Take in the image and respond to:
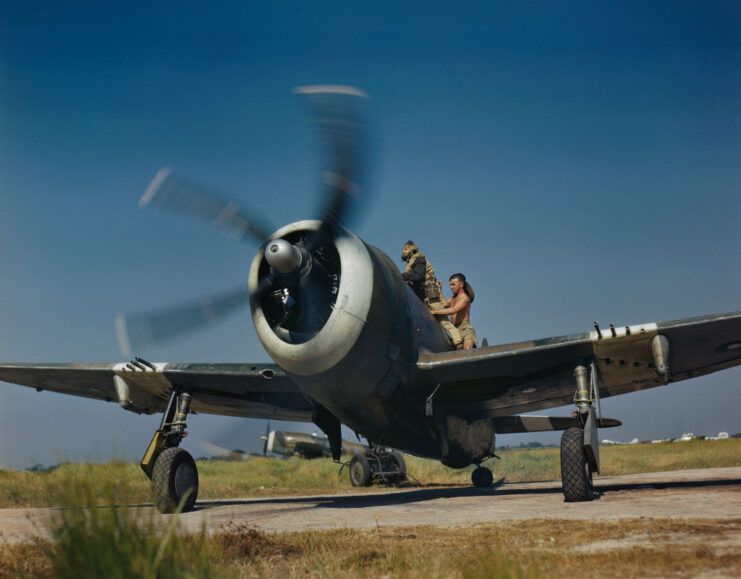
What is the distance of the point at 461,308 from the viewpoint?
419 inches

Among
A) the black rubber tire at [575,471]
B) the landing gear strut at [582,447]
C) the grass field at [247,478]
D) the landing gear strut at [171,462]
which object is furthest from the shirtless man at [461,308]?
the grass field at [247,478]

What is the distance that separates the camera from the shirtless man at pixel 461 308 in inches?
411

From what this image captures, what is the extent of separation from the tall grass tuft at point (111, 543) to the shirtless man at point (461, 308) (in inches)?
300

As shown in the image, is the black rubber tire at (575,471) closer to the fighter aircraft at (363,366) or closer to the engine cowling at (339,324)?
the fighter aircraft at (363,366)

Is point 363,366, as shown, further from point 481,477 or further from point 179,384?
point 481,477

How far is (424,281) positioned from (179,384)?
15.2ft

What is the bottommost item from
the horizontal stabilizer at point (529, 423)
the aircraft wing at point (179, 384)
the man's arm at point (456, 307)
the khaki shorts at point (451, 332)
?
the horizontal stabilizer at point (529, 423)

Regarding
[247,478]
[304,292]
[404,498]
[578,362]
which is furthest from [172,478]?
[247,478]

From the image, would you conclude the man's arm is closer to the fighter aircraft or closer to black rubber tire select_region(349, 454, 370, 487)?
the fighter aircraft

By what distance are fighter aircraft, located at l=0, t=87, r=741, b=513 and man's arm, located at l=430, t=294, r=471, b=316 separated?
0.31 metres

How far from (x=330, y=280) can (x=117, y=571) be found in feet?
18.2

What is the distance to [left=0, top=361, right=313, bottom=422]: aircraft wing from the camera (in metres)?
10.3

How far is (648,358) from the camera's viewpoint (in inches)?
363

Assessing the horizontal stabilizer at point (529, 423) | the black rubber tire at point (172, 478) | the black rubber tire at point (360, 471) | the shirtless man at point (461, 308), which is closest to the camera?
the black rubber tire at point (172, 478)
